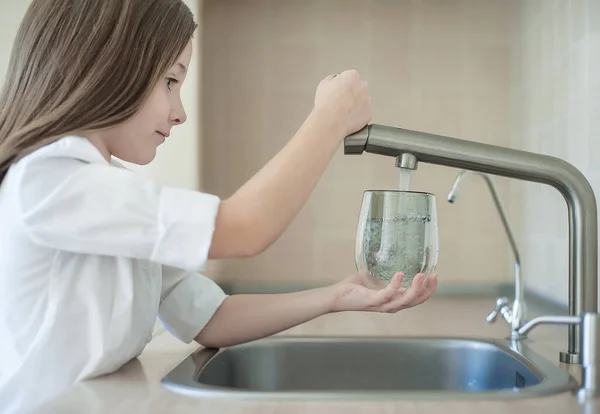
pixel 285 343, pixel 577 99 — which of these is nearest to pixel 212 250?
pixel 285 343

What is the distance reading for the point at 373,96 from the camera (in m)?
1.95

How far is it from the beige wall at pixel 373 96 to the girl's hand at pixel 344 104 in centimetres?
107

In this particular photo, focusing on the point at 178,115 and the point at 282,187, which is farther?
the point at 178,115

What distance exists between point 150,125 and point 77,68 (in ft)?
0.39

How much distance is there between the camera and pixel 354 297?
980mm

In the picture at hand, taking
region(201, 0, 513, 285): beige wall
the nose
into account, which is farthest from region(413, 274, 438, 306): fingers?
region(201, 0, 513, 285): beige wall

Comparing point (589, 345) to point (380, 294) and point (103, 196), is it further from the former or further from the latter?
point (103, 196)

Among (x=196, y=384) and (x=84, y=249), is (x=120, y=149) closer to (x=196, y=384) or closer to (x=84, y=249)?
(x=84, y=249)

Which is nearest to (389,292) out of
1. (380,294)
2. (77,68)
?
(380,294)

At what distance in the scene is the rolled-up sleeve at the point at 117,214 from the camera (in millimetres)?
740

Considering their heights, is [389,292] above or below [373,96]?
below

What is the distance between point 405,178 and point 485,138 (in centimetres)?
113

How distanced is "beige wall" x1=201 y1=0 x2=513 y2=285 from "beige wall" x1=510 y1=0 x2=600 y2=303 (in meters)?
0.09

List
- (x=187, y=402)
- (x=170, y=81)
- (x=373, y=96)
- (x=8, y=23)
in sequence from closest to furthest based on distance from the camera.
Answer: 1. (x=187, y=402)
2. (x=170, y=81)
3. (x=8, y=23)
4. (x=373, y=96)
